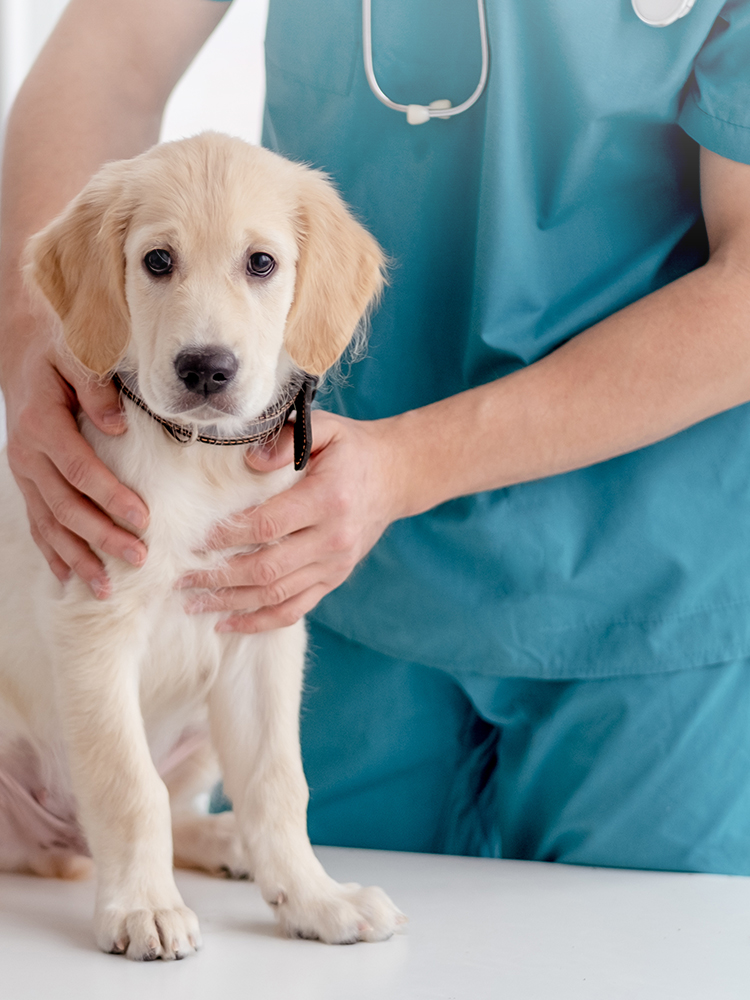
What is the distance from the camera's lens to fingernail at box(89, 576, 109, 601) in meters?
1.25

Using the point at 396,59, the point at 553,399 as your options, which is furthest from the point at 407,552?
the point at 396,59

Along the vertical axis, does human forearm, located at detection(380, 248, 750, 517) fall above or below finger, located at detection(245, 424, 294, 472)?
above

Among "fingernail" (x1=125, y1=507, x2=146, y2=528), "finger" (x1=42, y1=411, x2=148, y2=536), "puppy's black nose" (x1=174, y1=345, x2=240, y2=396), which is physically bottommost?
"fingernail" (x1=125, y1=507, x2=146, y2=528)

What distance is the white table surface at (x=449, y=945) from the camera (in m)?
0.98

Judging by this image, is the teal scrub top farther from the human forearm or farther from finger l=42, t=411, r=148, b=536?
finger l=42, t=411, r=148, b=536

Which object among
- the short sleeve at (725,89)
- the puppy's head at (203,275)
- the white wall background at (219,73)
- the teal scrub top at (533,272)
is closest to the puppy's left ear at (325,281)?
the puppy's head at (203,275)

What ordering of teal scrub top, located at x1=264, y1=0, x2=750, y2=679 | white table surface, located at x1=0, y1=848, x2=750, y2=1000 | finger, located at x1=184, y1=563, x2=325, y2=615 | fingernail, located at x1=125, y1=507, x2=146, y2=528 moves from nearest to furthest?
white table surface, located at x1=0, y1=848, x2=750, y2=1000, fingernail, located at x1=125, y1=507, x2=146, y2=528, finger, located at x1=184, y1=563, x2=325, y2=615, teal scrub top, located at x1=264, y1=0, x2=750, y2=679

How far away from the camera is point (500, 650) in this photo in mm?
1511

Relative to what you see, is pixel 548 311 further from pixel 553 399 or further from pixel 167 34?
pixel 167 34

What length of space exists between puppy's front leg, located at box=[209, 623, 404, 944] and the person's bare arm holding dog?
0.24 ft

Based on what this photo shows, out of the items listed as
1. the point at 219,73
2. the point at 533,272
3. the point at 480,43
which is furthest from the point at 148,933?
the point at 219,73

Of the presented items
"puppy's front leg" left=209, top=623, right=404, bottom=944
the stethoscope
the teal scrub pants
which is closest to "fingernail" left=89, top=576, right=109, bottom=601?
"puppy's front leg" left=209, top=623, right=404, bottom=944

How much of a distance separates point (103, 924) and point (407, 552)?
2.33 feet

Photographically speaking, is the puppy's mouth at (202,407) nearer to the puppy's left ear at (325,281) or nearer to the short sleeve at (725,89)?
the puppy's left ear at (325,281)
